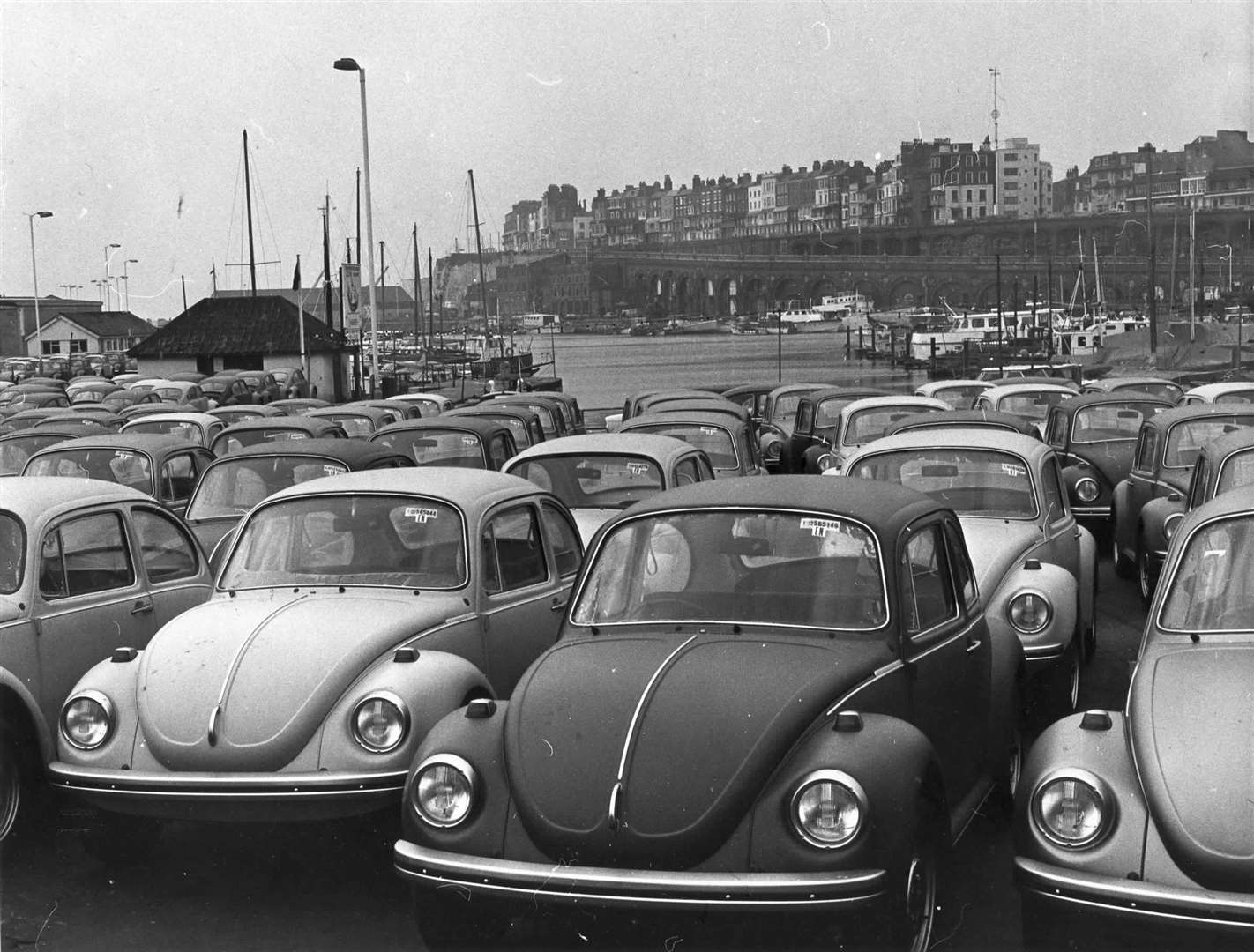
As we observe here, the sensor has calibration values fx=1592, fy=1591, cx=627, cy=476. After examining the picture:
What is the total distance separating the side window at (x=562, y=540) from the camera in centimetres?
878

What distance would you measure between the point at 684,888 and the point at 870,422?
40.9 feet

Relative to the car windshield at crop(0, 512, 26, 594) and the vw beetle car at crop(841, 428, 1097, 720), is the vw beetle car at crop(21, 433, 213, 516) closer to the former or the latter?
the car windshield at crop(0, 512, 26, 594)

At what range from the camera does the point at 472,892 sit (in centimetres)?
516

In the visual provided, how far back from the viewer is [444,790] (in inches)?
211

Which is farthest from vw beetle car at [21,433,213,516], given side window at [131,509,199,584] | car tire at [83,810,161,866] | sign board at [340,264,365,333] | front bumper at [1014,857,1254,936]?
sign board at [340,264,365,333]

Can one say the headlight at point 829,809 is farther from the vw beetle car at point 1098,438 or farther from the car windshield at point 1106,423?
the car windshield at point 1106,423

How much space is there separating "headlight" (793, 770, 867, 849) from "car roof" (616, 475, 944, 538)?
4.25 ft

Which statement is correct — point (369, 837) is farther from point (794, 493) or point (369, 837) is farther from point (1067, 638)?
point (1067, 638)

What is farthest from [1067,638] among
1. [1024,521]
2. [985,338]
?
[985,338]

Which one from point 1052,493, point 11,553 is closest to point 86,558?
point 11,553

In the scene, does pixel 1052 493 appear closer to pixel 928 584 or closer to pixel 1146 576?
pixel 1146 576

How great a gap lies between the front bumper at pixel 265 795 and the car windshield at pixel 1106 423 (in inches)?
473

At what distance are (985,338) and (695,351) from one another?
4175 centimetres

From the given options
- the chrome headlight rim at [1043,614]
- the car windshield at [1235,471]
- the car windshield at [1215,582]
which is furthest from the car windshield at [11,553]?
the car windshield at [1235,471]
